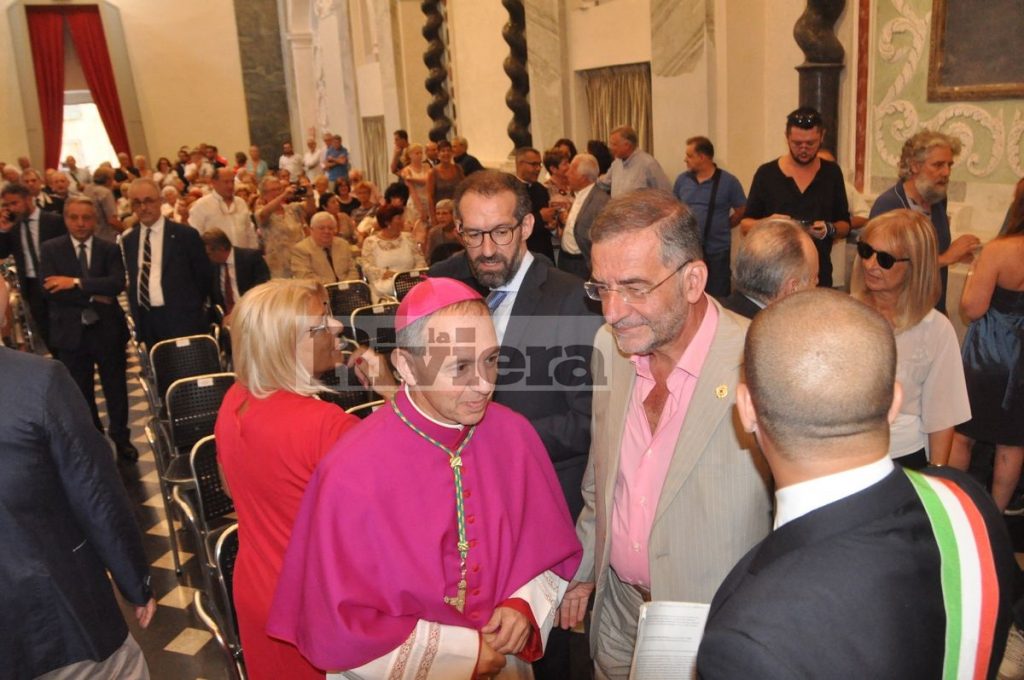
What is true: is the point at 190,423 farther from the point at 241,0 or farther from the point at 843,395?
the point at 241,0

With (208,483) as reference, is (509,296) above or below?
above

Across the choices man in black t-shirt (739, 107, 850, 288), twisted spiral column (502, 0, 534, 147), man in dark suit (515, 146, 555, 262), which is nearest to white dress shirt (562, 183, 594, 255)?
man in dark suit (515, 146, 555, 262)

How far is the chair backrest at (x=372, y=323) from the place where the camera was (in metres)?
5.66

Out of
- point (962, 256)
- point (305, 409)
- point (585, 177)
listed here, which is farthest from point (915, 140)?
point (305, 409)

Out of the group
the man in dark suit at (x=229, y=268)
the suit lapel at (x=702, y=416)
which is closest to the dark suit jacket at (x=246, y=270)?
the man in dark suit at (x=229, y=268)

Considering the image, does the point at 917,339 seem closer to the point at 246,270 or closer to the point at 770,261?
the point at 770,261

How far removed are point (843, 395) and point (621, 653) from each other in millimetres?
1341

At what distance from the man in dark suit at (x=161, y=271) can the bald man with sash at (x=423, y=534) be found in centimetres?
425

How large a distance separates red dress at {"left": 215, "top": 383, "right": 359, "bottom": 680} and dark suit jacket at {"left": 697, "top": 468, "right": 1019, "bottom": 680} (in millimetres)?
1381

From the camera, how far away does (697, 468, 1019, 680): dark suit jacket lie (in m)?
1.09

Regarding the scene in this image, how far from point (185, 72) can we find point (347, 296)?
17.6 m

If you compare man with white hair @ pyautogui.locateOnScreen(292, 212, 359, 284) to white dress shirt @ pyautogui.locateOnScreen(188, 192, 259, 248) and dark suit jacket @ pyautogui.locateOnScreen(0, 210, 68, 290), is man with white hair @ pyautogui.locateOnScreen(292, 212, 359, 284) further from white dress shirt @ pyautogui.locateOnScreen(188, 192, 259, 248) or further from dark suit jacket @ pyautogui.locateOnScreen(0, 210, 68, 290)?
dark suit jacket @ pyautogui.locateOnScreen(0, 210, 68, 290)

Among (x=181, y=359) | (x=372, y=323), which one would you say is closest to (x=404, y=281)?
(x=372, y=323)

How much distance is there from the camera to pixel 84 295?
18.1 feet
